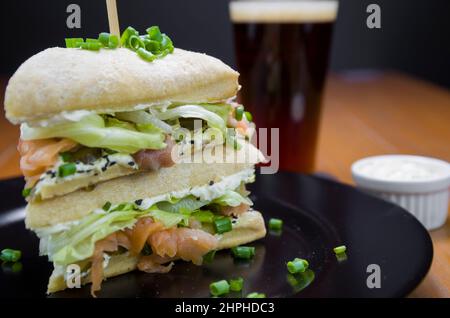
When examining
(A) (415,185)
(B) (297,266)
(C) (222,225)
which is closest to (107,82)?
(C) (222,225)

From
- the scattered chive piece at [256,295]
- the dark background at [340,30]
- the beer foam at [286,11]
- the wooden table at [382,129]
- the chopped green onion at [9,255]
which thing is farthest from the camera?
the dark background at [340,30]

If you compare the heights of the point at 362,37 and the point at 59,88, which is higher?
the point at 59,88

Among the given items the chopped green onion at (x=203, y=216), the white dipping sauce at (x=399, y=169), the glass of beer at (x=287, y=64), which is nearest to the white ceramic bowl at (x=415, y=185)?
the white dipping sauce at (x=399, y=169)

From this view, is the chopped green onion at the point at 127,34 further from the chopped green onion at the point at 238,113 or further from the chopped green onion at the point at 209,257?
the chopped green onion at the point at 209,257

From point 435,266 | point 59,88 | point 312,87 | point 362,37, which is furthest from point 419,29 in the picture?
point 59,88

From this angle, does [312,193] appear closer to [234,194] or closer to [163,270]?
[234,194]

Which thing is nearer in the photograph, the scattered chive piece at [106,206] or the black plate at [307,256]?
the black plate at [307,256]

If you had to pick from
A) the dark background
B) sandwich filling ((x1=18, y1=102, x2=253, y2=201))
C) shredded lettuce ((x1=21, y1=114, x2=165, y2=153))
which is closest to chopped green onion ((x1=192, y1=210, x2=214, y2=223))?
sandwich filling ((x1=18, y1=102, x2=253, y2=201))

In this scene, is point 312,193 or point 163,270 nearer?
point 163,270
